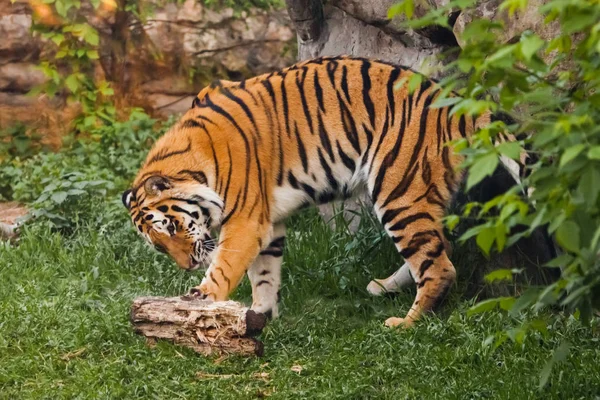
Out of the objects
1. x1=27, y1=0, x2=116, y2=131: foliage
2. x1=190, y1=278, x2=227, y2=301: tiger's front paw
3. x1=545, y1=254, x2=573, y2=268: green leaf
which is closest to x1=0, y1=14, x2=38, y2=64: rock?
x1=27, y1=0, x2=116, y2=131: foliage

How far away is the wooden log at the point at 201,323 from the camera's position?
5066 millimetres

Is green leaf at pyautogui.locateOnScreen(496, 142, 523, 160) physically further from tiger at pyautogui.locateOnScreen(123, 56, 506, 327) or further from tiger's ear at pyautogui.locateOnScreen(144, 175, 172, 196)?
tiger's ear at pyautogui.locateOnScreen(144, 175, 172, 196)

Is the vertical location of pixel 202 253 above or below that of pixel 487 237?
below

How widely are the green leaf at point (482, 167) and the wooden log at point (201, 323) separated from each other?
2.61m

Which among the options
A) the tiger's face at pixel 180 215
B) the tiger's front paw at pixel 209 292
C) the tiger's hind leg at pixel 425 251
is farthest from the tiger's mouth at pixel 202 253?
the tiger's hind leg at pixel 425 251

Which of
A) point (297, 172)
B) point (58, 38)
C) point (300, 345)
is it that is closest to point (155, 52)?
point (58, 38)

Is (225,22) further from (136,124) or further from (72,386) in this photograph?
(72,386)

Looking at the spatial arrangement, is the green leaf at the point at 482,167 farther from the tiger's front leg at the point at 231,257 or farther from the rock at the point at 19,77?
the rock at the point at 19,77

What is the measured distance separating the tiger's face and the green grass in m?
0.49

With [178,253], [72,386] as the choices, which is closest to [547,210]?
[72,386]

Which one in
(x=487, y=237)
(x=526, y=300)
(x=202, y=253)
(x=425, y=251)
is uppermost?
(x=487, y=237)

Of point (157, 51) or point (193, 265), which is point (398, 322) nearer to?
point (193, 265)

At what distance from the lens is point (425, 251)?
5672 millimetres

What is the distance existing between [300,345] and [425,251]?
915 millimetres
